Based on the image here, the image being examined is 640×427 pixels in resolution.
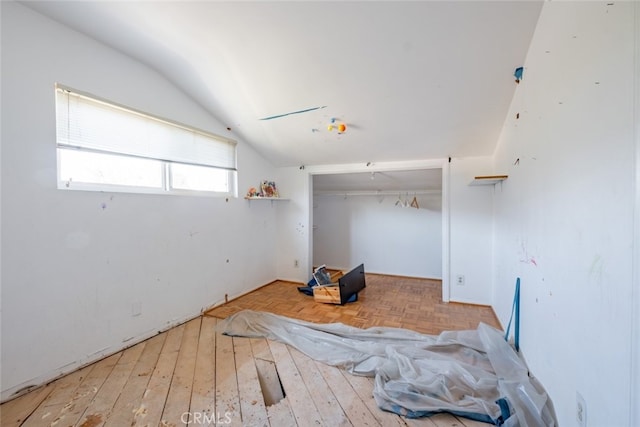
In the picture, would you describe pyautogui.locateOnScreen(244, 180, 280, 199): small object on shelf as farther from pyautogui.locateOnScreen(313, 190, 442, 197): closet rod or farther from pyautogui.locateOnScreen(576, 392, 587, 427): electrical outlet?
pyautogui.locateOnScreen(576, 392, 587, 427): electrical outlet

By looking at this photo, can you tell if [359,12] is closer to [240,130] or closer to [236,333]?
[240,130]

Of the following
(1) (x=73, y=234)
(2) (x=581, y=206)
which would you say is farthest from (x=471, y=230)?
(1) (x=73, y=234)

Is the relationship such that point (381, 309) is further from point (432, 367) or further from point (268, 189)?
point (268, 189)

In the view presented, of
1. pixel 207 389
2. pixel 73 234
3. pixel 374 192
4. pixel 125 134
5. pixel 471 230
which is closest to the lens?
pixel 207 389

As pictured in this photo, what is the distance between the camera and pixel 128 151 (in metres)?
2.46

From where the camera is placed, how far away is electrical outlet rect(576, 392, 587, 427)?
1.08 meters

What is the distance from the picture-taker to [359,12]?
1.77 meters

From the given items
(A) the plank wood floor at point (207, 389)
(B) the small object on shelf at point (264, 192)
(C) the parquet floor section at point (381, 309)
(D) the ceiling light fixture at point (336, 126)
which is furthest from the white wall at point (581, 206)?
(B) the small object on shelf at point (264, 192)

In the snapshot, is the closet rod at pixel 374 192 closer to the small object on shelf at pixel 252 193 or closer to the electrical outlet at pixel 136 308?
the small object on shelf at pixel 252 193

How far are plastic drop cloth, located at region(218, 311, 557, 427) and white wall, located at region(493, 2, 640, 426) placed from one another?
0.49 ft

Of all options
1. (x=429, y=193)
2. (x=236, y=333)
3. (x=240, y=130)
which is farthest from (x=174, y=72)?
(x=429, y=193)

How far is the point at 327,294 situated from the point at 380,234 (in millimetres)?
2186

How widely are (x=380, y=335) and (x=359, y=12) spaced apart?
2540mm

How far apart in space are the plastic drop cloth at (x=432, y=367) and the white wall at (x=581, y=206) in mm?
148
